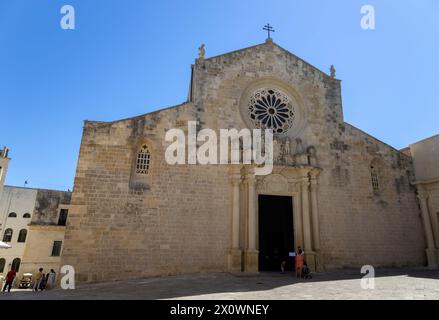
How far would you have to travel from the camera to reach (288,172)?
1345 cm

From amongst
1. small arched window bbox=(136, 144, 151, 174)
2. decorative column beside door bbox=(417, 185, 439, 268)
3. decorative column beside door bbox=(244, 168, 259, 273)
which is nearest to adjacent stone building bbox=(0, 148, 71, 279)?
small arched window bbox=(136, 144, 151, 174)

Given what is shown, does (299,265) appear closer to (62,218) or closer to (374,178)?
(374,178)

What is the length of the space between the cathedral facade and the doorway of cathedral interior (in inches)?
1.8

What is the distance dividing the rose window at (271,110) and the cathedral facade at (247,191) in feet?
0.18

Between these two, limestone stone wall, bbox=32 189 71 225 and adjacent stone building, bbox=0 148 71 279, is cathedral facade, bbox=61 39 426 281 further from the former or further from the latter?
limestone stone wall, bbox=32 189 71 225

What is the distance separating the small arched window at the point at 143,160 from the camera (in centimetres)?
1193

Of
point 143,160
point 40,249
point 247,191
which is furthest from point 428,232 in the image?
point 40,249

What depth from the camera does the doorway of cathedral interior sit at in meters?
12.9

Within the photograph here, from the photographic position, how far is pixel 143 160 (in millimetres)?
12062

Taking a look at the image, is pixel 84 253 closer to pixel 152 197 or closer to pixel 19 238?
pixel 152 197

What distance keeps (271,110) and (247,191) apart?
4662 mm

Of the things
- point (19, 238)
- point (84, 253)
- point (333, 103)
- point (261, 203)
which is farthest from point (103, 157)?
point (19, 238)

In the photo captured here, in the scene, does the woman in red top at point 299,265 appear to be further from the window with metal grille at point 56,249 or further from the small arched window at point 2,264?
the small arched window at point 2,264
